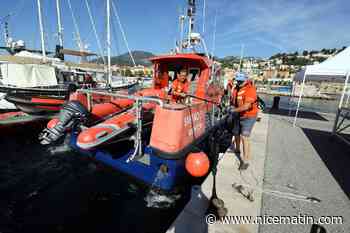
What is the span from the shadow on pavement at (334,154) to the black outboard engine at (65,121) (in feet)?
14.8

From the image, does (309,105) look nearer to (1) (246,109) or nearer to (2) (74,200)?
(1) (246,109)

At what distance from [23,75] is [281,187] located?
32.8 ft

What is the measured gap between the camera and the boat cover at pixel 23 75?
783cm

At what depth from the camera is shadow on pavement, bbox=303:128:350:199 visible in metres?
3.16

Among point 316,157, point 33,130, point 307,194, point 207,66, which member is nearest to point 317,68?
point 316,157

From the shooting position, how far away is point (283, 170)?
133 inches

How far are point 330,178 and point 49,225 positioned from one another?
4570 millimetres

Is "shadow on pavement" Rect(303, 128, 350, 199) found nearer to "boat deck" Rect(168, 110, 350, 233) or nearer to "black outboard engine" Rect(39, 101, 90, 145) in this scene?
"boat deck" Rect(168, 110, 350, 233)

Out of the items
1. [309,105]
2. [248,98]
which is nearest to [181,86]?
[248,98]

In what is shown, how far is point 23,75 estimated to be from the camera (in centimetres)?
788

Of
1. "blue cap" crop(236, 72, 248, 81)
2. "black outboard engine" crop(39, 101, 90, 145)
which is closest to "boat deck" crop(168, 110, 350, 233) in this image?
"blue cap" crop(236, 72, 248, 81)

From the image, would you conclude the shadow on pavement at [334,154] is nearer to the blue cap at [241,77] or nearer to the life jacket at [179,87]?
the blue cap at [241,77]

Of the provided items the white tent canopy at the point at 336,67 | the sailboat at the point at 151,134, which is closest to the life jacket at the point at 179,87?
the sailboat at the point at 151,134

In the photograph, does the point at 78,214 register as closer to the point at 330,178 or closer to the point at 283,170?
the point at 283,170
